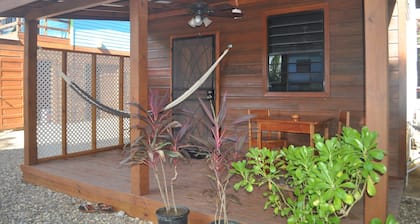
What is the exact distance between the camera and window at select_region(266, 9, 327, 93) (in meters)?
4.46

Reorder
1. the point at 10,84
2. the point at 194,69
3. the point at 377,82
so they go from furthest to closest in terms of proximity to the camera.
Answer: the point at 10,84
the point at 194,69
the point at 377,82

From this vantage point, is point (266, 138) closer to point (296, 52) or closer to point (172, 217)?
point (296, 52)

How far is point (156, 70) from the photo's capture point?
6176 mm

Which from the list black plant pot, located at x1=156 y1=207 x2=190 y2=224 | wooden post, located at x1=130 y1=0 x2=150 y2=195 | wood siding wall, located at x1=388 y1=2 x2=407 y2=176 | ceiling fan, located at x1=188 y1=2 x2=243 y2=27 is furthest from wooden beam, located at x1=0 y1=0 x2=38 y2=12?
wood siding wall, located at x1=388 y1=2 x2=407 y2=176

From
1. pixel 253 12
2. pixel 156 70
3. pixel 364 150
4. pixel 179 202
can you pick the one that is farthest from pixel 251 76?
pixel 364 150

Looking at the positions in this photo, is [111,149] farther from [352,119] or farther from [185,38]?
[352,119]

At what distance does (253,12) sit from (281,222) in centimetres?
320

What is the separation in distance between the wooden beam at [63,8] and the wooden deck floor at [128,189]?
189 centimetres

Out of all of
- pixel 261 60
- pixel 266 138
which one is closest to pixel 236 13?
pixel 261 60

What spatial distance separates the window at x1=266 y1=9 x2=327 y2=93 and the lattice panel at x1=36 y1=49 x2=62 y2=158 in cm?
293

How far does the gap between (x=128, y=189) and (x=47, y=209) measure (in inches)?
34.6

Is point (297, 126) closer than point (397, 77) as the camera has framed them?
Yes

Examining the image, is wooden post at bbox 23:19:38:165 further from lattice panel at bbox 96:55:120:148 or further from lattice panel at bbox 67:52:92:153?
lattice panel at bbox 96:55:120:148

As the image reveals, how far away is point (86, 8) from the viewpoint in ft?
13.3
